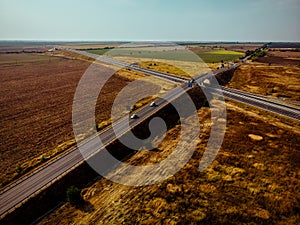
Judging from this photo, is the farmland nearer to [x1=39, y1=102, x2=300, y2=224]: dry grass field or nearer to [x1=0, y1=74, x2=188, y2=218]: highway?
[x1=0, y1=74, x2=188, y2=218]: highway

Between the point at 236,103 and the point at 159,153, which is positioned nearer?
the point at 159,153

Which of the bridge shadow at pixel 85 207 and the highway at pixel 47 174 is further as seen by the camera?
the bridge shadow at pixel 85 207

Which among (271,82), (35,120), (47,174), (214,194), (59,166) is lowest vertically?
(214,194)

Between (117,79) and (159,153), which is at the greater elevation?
(117,79)

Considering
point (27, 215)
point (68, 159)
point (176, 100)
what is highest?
point (176, 100)

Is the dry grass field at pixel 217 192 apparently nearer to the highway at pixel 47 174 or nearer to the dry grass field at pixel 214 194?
the dry grass field at pixel 214 194

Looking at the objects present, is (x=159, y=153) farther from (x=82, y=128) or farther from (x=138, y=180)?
(x=82, y=128)

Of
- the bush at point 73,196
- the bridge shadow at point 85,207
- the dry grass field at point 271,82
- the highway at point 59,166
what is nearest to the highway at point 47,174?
the highway at point 59,166

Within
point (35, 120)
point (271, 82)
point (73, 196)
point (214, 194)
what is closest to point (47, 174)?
point (73, 196)

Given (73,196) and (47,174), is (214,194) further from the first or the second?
(47,174)

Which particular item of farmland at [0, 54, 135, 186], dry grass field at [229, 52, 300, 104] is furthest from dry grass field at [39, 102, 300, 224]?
dry grass field at [229, 52, 300, 104]

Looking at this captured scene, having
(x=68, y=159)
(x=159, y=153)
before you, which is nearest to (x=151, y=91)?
(x=159, y=153)
